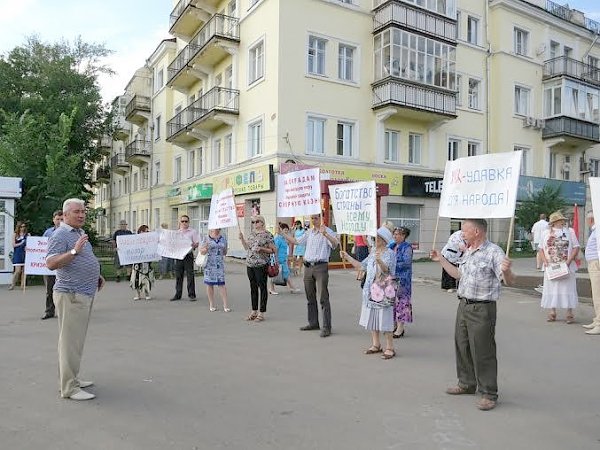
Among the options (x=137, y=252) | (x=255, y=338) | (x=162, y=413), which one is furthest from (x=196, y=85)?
(x=162, y=413)

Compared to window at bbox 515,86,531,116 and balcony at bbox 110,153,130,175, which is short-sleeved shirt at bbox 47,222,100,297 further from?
balcony at bbox 110,153,130,175

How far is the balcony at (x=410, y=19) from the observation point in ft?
78.0

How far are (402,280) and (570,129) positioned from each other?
90.5ft

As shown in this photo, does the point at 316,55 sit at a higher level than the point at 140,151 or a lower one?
higher

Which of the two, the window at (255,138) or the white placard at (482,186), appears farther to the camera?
the window at (255,138)

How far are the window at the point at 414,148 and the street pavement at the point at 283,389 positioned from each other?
17621mm

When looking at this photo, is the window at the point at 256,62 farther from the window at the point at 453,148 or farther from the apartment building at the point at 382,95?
the window at the point at 453,148

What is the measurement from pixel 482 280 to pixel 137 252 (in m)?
8.60

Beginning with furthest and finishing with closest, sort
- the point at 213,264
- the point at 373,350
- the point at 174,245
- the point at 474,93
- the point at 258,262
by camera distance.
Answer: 1. the point at 474,93
2. the point at 174,245
3. the point at 213,264
4. the point at 258,262
5. the point at 373,350

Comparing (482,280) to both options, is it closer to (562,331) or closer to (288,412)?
(288,412)

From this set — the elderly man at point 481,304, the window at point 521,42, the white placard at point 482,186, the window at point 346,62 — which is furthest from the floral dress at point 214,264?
the window at point 521,42

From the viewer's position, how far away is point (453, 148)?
27.9 meters

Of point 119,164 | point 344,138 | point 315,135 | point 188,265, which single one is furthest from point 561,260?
point 119,164

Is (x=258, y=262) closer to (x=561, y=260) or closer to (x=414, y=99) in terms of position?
(x=561, y=260)
